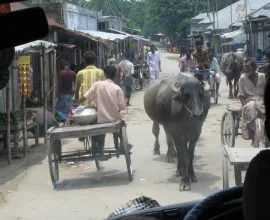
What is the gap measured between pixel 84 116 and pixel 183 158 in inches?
64.8

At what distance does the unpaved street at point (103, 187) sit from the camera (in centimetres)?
779

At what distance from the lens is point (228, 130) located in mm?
10312

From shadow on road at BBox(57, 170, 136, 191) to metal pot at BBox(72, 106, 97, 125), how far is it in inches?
37.3

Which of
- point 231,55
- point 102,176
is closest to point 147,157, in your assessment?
point 102,176

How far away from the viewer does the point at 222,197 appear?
2.72 meters

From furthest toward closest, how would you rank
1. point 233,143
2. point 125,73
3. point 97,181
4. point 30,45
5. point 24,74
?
point 125,73
point 30,45
point 24,74
point 233,143
point 97,181

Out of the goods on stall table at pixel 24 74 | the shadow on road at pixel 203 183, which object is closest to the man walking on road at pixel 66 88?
the goods on stall table at pixel 24 74

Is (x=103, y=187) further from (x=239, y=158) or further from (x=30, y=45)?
(x=30, y=45)

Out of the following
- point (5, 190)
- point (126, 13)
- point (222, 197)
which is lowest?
point (5, 190)

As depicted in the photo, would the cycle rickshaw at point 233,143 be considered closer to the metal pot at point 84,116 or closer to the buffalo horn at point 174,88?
the buffalo horn at point 174,88

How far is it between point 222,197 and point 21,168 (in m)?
8.27

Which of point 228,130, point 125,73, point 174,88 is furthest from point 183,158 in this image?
point 125,73

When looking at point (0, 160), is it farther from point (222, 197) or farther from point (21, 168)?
point (222, 197)

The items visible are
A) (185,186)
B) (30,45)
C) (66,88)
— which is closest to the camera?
(185,186)
